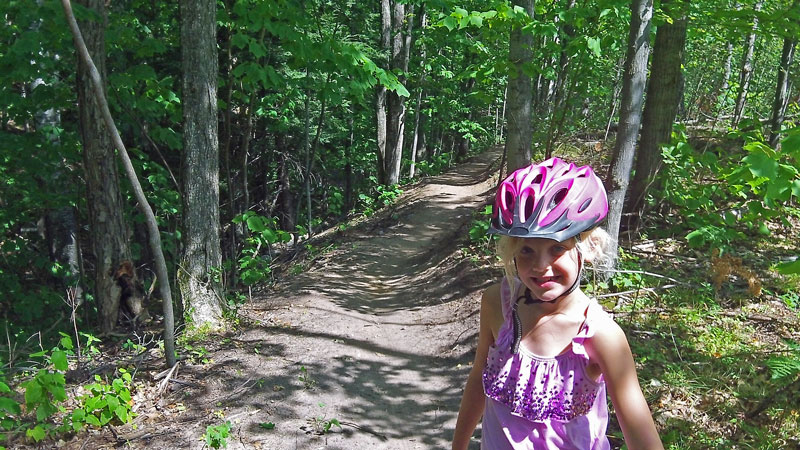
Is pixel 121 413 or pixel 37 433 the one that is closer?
pixel 37 433

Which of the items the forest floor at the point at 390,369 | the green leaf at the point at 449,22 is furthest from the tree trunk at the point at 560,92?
the forest floor at the point at 390,369

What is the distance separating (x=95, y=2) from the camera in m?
6.71

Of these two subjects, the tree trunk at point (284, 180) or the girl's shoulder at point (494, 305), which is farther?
the tree trunk at point (284, 180)

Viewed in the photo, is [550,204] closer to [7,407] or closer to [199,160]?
[7,407]

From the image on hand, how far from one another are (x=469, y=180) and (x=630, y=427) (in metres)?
19.4

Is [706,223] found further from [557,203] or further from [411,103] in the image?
[411,103]

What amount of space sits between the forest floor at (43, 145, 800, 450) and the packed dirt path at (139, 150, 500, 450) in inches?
0.8

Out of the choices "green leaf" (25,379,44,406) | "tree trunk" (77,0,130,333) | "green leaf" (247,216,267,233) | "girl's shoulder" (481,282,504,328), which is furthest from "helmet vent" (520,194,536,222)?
"tree trunk" (77,0,130,333)

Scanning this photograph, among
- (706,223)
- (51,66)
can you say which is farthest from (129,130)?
(706,223)

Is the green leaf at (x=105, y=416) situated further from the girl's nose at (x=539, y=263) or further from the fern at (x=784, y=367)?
the fern at (x=784, y=367)

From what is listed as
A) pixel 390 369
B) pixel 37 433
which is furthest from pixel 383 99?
pixel 37 433

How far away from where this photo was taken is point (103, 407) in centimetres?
448

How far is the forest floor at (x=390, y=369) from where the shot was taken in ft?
14.8

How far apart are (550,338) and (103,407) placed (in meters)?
4.08
